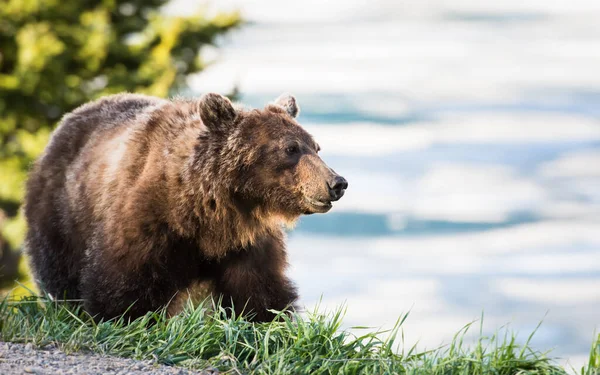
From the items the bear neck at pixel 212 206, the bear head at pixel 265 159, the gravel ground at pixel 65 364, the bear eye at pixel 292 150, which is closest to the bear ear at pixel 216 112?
the bear head at pixel 265 159

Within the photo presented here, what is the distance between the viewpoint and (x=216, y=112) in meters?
5.57

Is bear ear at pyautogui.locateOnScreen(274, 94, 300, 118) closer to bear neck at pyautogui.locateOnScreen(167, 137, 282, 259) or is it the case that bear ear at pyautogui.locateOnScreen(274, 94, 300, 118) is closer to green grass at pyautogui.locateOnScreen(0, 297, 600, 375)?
bear neck at pyautogui.locateOnScreen(167, 137, 282, 259)

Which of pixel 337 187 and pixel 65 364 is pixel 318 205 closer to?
pixel 337 187

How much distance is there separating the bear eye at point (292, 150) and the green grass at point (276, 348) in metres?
1.15

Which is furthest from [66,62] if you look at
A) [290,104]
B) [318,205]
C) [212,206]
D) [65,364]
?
[65,364]

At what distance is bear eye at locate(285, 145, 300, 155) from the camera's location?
17.7ft

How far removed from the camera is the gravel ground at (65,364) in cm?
411

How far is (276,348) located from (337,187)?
112cm

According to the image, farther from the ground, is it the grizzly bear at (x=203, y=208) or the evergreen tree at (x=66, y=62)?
the evergreen tree at (x=66, y=62)

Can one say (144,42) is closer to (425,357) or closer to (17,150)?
(17,150)

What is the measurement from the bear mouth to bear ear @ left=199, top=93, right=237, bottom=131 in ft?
2.62

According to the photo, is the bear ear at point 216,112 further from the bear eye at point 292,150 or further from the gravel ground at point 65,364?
the gravel ground at point 65,364

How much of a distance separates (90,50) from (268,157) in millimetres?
11737

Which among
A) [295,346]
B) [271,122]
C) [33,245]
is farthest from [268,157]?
[33,245]
